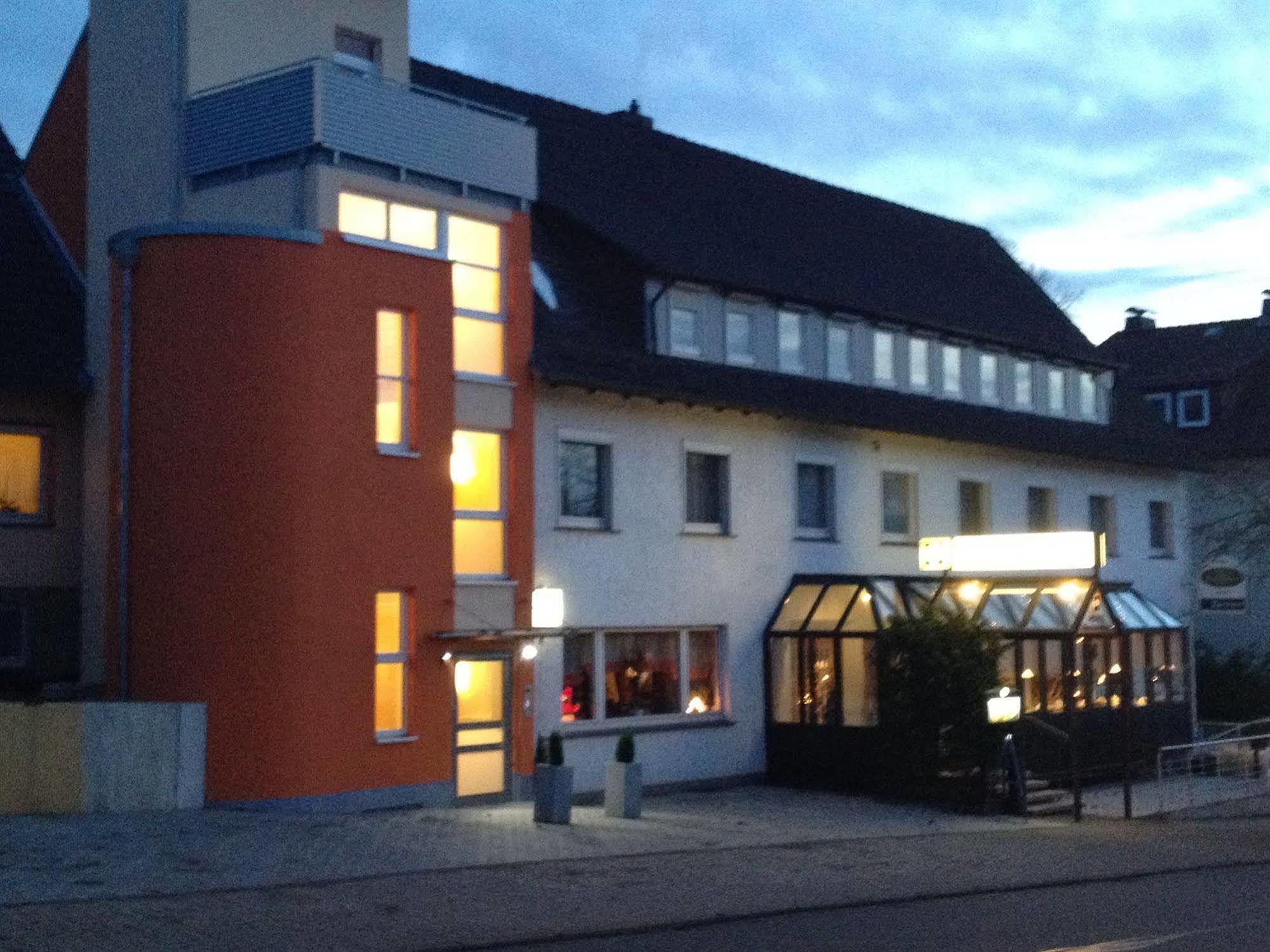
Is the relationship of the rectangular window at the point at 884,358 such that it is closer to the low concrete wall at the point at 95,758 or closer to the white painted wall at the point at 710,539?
the white painted wall at the point at 710,539

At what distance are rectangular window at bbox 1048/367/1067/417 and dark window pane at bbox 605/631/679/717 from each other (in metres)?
13.6

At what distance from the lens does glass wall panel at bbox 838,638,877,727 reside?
2677 cm

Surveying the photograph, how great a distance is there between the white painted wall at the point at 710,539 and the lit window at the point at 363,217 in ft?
11.4

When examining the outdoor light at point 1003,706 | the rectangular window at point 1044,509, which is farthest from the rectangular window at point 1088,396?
the outdoor light at point 1003,706

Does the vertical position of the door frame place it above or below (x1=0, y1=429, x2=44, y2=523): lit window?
below

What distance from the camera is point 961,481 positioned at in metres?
32.5

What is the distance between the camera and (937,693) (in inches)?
980

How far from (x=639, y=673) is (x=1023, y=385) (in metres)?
13.5

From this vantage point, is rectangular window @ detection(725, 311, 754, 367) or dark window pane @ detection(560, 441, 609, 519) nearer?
dark window pane @ detection(560, 441, 609, 519)

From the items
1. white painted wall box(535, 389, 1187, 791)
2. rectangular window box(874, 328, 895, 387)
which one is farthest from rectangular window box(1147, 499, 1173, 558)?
rectangular window box(874, 328, 895, 387)

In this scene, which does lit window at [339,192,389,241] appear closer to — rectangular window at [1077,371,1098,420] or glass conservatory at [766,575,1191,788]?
glass conservatory at [766,575,1191,788]

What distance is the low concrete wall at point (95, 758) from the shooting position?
18922 millimetres

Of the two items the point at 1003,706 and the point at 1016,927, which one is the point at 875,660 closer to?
the point at 1003,706

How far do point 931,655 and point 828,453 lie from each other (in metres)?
5.23
